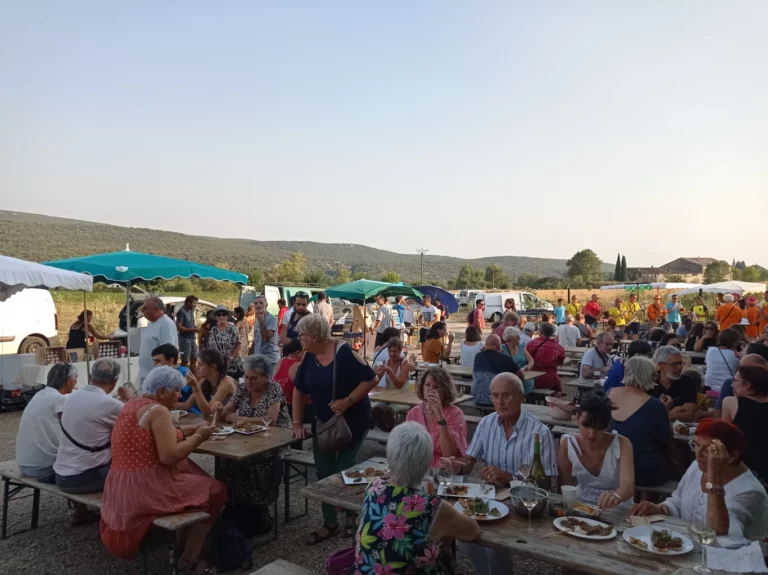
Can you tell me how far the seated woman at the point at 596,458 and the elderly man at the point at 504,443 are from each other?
10 centimetres

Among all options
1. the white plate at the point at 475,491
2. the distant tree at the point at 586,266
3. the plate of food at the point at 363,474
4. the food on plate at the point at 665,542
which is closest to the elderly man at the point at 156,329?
the plate of food at the point at 363,474

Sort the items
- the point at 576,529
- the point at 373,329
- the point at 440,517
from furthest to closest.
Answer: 1. the point at 373,329
2. the point at 576,529
3. the point at 440,517

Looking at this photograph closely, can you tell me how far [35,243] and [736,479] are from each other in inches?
A: 2239

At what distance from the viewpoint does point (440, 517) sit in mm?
2203

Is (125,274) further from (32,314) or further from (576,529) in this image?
(576,529)

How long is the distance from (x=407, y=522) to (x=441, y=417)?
1.34 meters

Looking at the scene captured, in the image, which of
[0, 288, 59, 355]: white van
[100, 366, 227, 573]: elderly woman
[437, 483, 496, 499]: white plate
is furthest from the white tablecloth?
[437, 483, 496, 499]: white plate

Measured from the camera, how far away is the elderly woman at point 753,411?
11.1 feet

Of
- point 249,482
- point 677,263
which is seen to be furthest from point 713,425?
point 677,263

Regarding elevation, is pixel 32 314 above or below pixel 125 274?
below

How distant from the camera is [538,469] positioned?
9.60 feet

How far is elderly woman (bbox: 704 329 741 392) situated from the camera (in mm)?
5785

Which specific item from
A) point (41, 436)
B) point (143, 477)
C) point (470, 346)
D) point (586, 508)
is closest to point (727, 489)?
point (586, 508)

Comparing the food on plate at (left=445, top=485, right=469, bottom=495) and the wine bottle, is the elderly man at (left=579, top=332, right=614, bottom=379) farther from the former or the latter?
the food on plate at (left=445, top=485, right=469, bottom=495)
